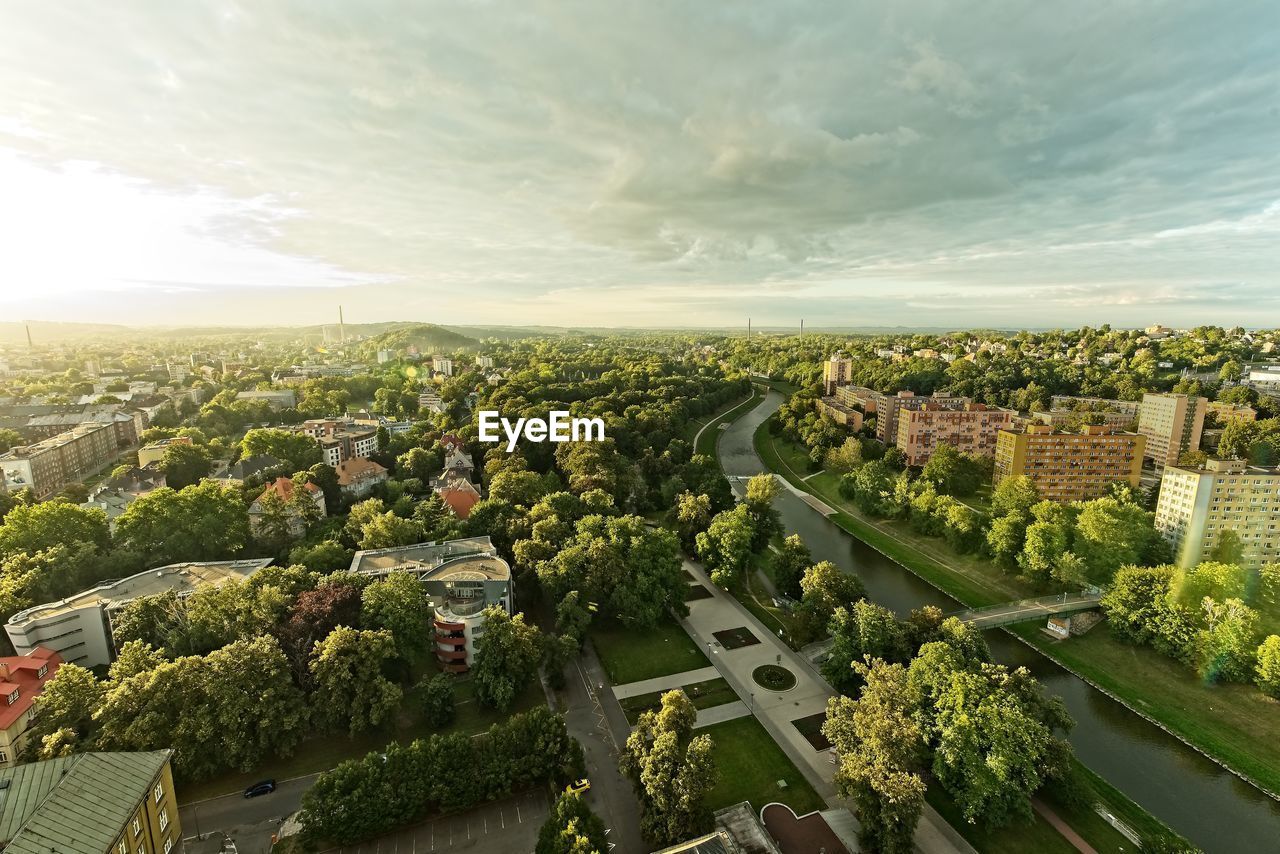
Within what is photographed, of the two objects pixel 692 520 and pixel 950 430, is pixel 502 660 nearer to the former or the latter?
pixel 692 520

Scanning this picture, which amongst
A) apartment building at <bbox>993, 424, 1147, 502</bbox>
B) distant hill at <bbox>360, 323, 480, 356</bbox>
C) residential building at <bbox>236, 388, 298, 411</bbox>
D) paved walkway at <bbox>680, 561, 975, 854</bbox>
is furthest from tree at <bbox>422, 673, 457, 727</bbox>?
distant hill at <bbox>360, 323, 480, 356</bbox>

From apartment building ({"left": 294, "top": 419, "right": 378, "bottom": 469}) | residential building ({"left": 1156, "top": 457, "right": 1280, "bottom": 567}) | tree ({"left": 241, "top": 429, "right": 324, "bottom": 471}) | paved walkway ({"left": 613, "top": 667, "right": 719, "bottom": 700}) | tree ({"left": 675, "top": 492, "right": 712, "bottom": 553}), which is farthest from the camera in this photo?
apartment building ({"left": 294, "top": 419, "right": 378, "bottom": 469})

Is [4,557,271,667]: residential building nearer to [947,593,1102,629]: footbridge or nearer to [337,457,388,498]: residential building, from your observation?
[337,457,388,498]: residential building

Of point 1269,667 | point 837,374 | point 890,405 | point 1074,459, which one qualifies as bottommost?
point 1269,667

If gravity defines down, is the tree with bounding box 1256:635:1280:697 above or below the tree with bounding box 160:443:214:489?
below

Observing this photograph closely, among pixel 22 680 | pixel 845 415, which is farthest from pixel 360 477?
pixel 845 415

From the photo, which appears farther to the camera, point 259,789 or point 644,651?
point 644,651

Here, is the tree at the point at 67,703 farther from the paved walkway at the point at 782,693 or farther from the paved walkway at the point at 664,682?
the paved walkway at the point at 782,693
